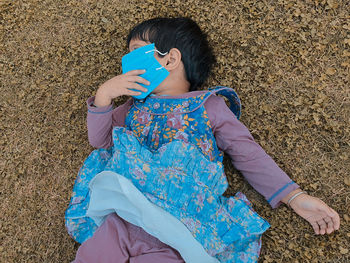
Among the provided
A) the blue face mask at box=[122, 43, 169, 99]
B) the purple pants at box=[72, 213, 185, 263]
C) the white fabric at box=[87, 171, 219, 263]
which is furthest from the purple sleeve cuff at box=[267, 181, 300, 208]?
the blue face mask at box=[122, 43, 169, 99]

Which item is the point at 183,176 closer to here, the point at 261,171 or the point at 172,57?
the point at 261,171

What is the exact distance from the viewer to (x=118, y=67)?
9.58 feet

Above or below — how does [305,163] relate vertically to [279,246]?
above

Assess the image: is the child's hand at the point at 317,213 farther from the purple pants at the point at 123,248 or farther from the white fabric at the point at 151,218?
the purple pants at the point at 123,248

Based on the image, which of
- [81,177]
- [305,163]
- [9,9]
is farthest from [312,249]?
[9,9]

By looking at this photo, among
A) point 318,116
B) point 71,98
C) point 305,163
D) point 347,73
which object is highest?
point 347,73

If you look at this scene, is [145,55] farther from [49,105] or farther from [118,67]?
[49,105]

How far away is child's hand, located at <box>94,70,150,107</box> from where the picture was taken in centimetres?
227

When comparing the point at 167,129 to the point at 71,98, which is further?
the point at 71,98

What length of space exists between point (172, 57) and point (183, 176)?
0.88 meters

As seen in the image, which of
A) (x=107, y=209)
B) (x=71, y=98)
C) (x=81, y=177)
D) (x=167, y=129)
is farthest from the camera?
(x=71, y=98)

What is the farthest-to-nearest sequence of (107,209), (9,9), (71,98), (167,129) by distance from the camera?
(9,9) → (71,98) → (167,129) → (107,209)

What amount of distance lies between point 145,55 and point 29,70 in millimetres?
1396

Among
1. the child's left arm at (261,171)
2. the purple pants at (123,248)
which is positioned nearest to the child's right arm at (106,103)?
the child's left arm at (261,171)
